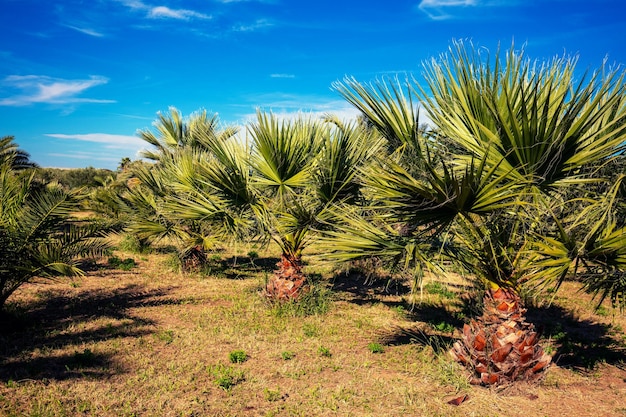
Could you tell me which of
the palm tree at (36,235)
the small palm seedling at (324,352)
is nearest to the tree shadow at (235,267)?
the small palm seedling at (324,352)

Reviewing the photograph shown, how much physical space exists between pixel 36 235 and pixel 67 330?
5.61ft

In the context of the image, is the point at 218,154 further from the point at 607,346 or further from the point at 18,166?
the point at 18,166

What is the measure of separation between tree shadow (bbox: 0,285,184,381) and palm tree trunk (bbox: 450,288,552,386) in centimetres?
479

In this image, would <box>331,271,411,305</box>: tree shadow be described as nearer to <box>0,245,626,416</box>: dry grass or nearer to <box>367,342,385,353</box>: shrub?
<box>0,245,626,416</box>: dry grass

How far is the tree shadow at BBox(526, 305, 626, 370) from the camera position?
20.9ft

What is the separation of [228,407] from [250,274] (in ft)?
26.2

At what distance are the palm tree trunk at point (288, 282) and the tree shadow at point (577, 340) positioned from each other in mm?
Answer: 4502

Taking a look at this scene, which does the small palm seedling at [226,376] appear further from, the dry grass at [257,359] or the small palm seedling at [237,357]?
the small palm seedling at [237,357]

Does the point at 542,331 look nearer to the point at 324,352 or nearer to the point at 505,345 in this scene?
the point at 505,345

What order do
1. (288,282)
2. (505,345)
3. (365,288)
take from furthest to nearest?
(365,288)
(288,282)
(505,345)

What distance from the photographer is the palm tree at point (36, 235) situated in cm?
594

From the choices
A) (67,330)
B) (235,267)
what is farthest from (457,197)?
(235,267)

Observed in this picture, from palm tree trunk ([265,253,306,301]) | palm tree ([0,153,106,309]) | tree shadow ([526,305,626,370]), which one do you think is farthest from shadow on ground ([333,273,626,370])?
palm tree ([0,153,106,309])

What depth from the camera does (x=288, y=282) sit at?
8719mm
